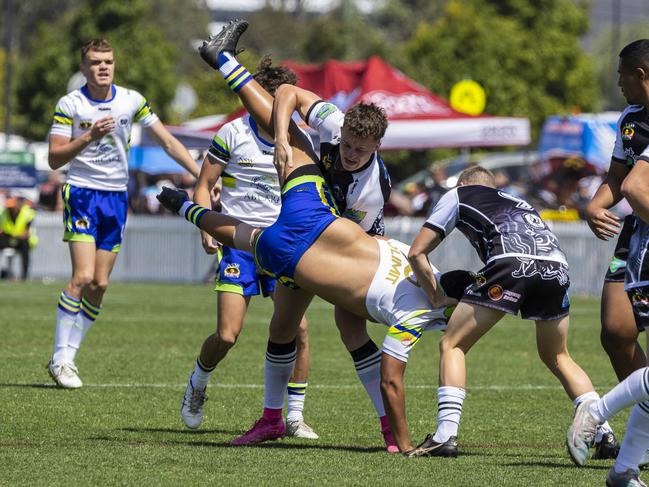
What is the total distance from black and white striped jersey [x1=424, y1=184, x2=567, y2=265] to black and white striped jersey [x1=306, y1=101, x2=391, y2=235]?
585mm

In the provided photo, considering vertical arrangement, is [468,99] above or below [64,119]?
below

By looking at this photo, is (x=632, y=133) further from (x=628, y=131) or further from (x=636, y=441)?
(x=636, y=441)

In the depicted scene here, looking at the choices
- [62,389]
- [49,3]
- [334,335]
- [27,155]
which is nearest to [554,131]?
[27,155]

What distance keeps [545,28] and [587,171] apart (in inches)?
923

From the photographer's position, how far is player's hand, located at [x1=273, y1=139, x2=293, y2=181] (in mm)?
7566

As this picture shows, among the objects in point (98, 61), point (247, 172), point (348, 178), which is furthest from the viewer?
point (98, 61)

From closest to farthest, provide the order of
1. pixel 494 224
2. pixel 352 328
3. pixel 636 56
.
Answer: pixel 636 56
pixel 494 224
pixel 352 328

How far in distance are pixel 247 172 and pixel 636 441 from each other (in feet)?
11.6

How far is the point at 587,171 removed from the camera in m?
27.5

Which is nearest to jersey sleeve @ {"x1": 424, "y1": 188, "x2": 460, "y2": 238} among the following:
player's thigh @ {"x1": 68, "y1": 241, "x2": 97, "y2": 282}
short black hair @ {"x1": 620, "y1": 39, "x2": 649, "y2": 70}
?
short black hair @ {"x1": 620, "y1": 39, "x2": 649, "y2": 70}

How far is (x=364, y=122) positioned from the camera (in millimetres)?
7320

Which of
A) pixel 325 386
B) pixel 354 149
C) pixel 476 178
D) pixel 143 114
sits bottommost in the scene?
pixel 325 386

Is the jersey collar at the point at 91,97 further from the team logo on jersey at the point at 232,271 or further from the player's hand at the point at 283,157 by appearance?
A: the player's hand at the point at 283,157

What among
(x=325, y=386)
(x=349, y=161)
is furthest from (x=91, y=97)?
(x=349, y=161)
